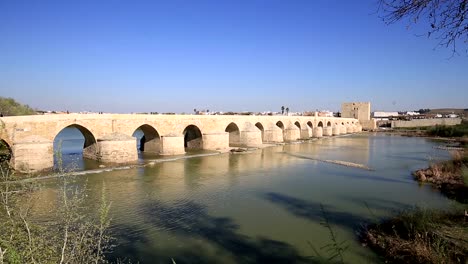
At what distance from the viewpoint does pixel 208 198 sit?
9.89m

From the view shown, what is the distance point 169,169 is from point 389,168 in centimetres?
1048

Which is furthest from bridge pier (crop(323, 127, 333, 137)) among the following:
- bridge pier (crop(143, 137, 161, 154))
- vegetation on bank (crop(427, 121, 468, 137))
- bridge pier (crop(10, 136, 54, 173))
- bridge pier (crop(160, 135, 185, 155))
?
bridge pier (crop(10, 136, 54, 173))

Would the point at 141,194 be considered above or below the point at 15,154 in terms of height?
below

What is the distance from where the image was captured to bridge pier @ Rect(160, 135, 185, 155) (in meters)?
18.8

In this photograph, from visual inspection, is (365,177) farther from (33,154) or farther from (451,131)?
(451,131)

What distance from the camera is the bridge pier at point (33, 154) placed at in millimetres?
12203

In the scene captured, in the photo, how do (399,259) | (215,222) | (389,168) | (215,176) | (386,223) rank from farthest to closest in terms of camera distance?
(389,168) < (215,176) < (215,222) < (386,223) < (399,259)

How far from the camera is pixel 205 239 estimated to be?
6691mm

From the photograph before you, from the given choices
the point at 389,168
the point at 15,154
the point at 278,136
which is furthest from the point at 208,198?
the point at 278,136

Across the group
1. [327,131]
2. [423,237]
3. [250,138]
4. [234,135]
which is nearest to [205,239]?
[423,237]

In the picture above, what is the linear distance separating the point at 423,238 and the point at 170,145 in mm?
14919

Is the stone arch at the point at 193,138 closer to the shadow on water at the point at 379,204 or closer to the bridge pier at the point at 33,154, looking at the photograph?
the bridge pier at the point at 33,154

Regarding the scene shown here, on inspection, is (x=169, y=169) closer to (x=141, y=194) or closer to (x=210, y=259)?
(x=141, y=194)

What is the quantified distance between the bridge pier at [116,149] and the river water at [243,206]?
102 centimetres
